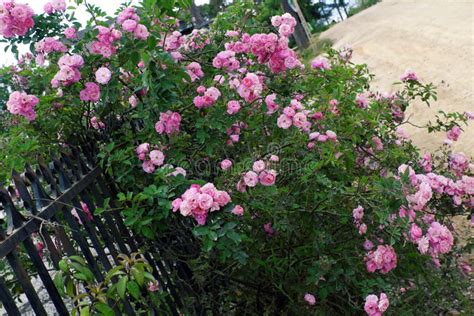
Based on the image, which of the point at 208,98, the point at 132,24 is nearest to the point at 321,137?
the point at 208,98

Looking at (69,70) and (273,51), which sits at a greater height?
(69,70)

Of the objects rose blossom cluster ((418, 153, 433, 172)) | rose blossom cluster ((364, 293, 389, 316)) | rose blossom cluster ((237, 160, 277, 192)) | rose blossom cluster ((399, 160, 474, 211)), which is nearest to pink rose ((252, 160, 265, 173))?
rose blossom cluster ((237, 160, 277, 192))

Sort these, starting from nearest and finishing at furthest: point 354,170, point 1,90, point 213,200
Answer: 1. point 213,200
2. point 354,170
3. point 1,90

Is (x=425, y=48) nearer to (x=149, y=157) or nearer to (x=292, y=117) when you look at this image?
(x=292, y=117)

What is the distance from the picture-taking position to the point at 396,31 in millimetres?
15078

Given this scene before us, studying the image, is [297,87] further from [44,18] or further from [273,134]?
[44,18]

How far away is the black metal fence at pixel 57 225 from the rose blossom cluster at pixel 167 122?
36cm

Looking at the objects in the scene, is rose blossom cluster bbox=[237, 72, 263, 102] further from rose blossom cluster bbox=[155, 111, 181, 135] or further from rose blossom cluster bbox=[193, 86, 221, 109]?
rose blossom cluster bbox=[155, 111, 181, 135]

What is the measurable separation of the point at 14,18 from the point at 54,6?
29cm

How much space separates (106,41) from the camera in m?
2.76

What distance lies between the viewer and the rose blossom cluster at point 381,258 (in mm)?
2729

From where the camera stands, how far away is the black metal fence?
189 centimetres

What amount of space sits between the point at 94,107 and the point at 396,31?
44.3 feet

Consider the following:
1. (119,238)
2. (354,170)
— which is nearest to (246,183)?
(119,238)
